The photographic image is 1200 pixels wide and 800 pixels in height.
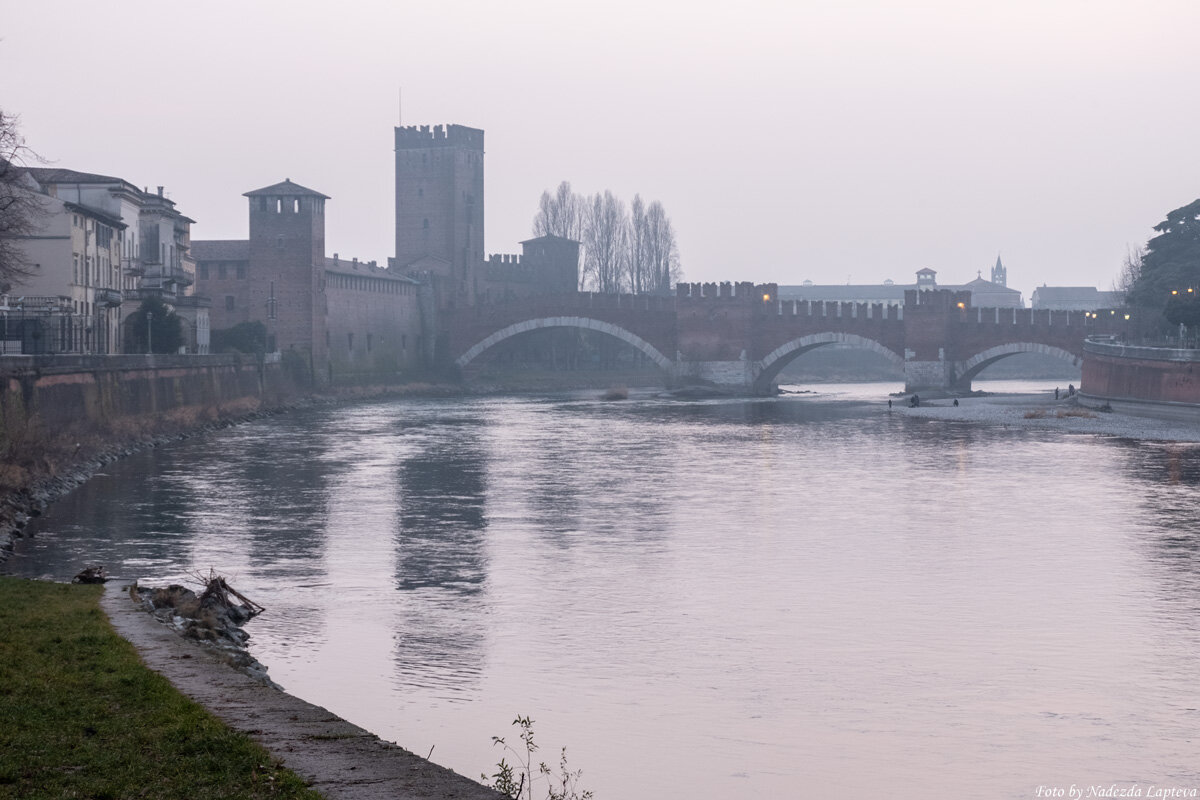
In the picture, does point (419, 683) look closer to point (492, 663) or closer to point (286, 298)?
point (492, 663)

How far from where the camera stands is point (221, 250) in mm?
61906

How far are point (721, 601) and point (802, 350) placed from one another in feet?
161

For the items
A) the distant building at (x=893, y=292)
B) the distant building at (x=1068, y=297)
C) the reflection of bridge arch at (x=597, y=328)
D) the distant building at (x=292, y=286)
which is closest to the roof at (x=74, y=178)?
the distant building at (x=292, y=286)

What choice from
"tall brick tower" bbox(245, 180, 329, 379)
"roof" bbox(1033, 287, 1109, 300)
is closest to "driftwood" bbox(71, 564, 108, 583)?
"tall brick tower" bbox(245, 180, 329, 379)

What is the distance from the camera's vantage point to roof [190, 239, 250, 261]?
60.8 m

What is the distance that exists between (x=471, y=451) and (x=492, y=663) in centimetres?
2057

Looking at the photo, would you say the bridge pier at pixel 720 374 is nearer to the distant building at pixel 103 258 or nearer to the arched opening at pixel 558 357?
the arched opening at pixel 558 357

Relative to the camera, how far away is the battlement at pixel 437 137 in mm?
75250

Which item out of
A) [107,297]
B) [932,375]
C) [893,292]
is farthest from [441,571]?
[893,292]

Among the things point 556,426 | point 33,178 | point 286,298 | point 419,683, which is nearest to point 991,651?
point 419,683

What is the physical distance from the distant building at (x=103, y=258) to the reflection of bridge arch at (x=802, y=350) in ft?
74.7

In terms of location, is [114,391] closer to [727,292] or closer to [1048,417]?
[1048,417]

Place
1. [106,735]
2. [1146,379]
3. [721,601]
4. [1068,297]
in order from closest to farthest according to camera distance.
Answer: [106,735] < [721,601] < [1146,379] < [1068,297]

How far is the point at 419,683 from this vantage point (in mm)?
10852
